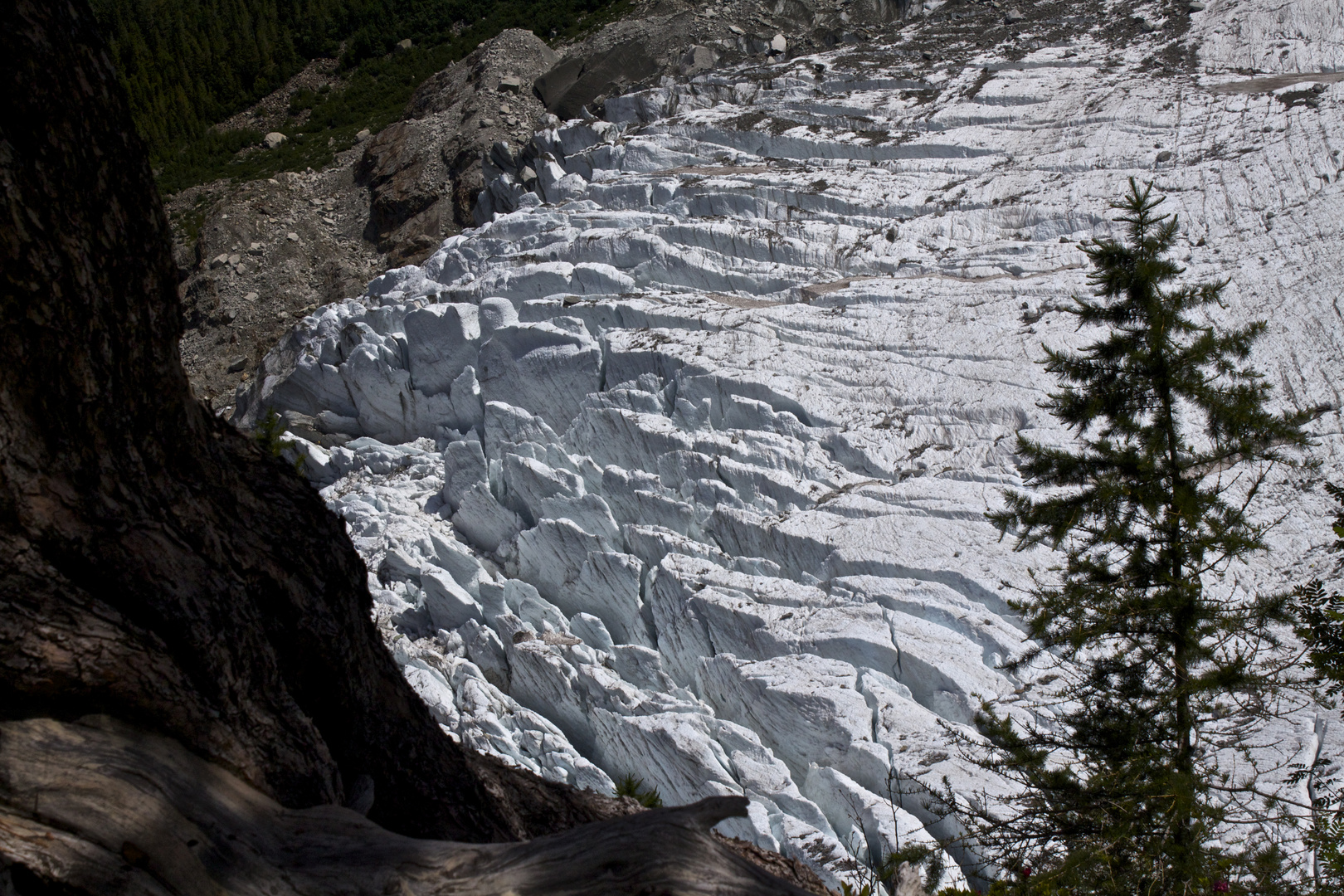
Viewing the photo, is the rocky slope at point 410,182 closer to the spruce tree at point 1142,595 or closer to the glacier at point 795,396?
the glacier at point 795,396

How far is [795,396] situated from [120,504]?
1153cm

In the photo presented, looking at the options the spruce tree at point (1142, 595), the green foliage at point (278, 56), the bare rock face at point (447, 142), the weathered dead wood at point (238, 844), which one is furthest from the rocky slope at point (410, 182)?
the weathered dead wood at point (238, 844)

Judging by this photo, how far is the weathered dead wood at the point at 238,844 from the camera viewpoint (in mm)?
2238

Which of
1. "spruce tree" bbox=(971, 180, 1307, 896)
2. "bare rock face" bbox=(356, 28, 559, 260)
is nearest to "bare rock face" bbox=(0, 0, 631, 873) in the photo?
"spruce tree" bbox=(971, 180, 1307, 896)

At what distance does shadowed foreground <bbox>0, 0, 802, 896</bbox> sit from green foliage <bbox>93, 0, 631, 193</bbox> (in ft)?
105

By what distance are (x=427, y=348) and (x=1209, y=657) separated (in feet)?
46.5

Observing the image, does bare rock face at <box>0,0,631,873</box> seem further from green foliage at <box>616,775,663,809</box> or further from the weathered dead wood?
green foliage at <box>616,775,663,809</box>

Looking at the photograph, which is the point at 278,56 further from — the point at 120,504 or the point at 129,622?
the point at 129,622

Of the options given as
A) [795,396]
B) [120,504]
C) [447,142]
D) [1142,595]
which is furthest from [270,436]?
[447,142]

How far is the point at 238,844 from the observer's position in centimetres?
252

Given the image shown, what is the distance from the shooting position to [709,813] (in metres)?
2.56

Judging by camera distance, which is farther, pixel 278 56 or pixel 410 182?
pixel 278 56

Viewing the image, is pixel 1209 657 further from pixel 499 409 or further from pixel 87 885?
pixel 499 409

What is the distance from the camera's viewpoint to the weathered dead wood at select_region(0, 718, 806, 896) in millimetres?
2238
